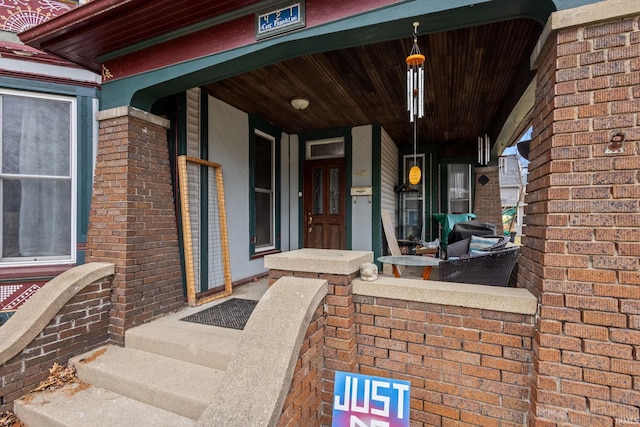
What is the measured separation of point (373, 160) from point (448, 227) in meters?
2.05

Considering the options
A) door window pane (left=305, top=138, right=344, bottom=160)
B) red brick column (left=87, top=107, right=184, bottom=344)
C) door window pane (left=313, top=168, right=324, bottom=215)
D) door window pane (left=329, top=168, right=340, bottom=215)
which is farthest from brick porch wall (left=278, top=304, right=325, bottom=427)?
door window pane (left=305, top=138, right=344, bottom=160)

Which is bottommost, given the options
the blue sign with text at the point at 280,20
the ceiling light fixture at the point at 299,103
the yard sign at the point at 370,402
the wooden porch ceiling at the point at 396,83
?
the yard sign at the point at 370,402

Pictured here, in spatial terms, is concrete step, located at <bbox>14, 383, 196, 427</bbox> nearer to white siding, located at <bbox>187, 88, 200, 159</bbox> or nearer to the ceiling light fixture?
white siding, located at <bbox>187, 88, 200, 159</bbox>

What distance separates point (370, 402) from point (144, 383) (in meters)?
1.55

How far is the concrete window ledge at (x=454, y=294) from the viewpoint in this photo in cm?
164

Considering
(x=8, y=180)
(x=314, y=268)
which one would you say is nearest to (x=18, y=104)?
(x=8, y=180)

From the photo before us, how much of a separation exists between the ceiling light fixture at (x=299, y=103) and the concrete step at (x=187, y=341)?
9.73 ft

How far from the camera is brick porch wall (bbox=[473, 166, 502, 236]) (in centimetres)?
657

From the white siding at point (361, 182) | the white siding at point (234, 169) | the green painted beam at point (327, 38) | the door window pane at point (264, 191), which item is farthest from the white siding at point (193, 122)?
the white siding at point (361, 182)

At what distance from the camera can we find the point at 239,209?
4.32 m

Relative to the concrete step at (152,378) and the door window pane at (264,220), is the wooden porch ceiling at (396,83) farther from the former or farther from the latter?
the concrete step at (152,378)

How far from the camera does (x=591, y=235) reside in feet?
4.70

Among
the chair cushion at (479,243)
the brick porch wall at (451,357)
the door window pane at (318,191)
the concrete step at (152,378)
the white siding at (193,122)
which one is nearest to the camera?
the brick porch wall at (451,357)

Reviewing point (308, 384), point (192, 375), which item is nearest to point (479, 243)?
point (308, 384)
